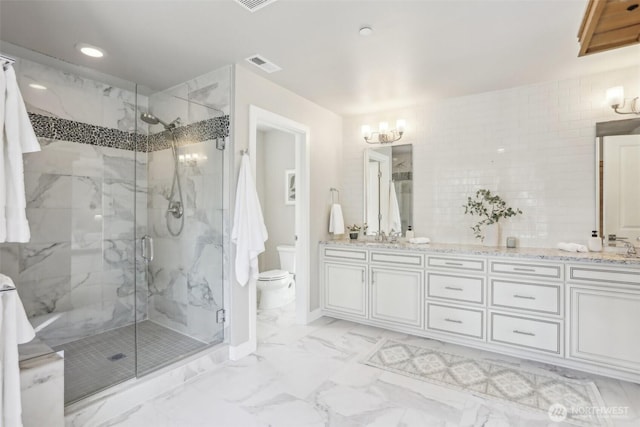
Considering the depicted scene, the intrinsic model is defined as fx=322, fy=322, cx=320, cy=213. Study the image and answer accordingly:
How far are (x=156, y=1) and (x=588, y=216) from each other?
3787 millimetres

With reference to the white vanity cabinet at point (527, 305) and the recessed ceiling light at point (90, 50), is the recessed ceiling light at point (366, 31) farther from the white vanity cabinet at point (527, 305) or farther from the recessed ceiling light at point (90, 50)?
the white vanity cabinet at point (527, 305)

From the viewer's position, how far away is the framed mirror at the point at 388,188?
384 cm

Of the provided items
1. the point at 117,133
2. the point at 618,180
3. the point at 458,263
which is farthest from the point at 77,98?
the point at 618,180

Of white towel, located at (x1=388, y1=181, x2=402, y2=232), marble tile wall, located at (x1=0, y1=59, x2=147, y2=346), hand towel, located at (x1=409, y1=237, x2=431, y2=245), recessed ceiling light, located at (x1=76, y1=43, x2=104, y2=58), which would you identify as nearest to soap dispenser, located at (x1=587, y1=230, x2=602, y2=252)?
hand towel, located at (x1=409, y1=237, x2=431, y2=245)

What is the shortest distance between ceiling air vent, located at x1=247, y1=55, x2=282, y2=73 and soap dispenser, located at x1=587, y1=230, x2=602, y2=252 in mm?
3131

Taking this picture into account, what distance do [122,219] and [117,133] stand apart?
0.89 metres

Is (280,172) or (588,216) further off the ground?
(280,172)

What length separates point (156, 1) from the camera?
191cm

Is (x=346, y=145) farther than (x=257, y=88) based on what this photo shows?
Yes

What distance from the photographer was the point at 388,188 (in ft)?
13.0

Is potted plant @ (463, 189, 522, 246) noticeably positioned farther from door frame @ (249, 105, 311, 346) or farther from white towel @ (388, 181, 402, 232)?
door frame @ (249, 105, 311, 346)

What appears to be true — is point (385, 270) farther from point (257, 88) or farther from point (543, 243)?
point (257, 88)

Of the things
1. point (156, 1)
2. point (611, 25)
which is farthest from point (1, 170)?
point (611, 25)

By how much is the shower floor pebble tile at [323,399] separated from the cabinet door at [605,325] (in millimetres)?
179
